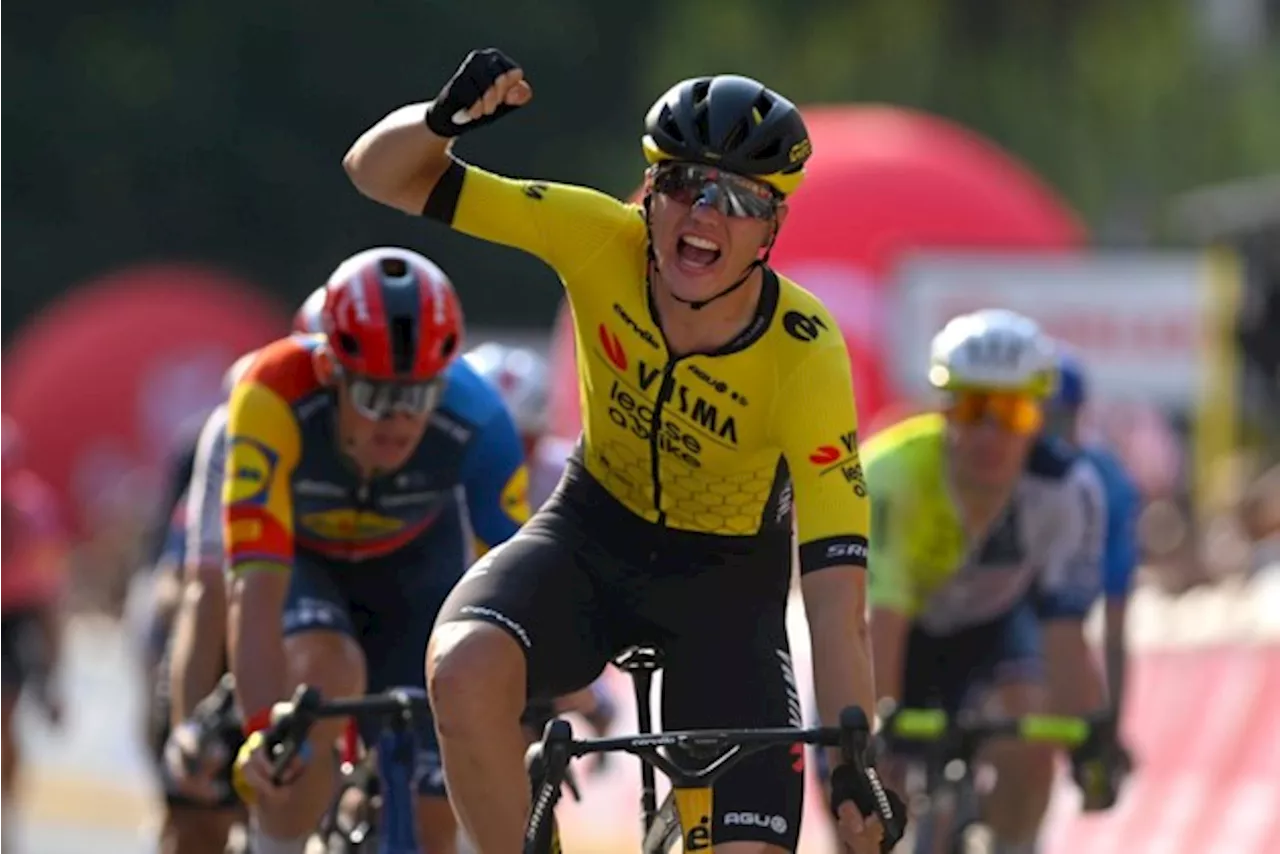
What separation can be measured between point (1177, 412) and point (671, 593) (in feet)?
62.8

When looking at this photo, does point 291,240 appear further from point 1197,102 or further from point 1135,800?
point 1135,800

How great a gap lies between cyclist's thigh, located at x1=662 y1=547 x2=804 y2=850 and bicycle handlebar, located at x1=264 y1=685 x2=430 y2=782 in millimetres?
937

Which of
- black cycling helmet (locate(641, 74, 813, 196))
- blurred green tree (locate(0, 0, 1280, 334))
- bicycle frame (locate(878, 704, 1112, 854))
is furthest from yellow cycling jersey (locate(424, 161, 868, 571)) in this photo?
blurred green tree (locate(0, 0, 1280, 334))

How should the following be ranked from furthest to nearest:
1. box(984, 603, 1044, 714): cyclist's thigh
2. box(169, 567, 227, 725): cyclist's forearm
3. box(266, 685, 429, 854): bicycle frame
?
box(984, 603, 1044, 714): cyclist's thigh → box(169, 567, 227, 725): cyclist's forearm → box(266, 685, 429, 854): bicycle frame

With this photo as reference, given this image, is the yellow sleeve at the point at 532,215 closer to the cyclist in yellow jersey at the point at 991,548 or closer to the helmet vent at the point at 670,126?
the helmet vent at the point at 670,126

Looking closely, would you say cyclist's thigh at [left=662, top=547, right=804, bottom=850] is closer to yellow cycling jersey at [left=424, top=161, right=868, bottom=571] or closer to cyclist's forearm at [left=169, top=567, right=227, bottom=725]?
yellow cycling jersey at [left=424, top=161, right=868, bottom=571]

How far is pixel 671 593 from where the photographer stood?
7.57 meters

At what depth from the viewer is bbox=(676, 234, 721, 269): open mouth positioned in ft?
23.9

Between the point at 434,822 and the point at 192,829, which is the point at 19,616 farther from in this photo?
the point at 434,822

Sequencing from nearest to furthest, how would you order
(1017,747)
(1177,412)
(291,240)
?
(1017,747), (1177,412), (291,240)

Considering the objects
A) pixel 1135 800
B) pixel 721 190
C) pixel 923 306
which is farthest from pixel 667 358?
pixel 923 306

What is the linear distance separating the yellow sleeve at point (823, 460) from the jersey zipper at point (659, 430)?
25cm

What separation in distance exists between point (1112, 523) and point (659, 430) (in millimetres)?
4447

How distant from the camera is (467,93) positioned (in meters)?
7.28
